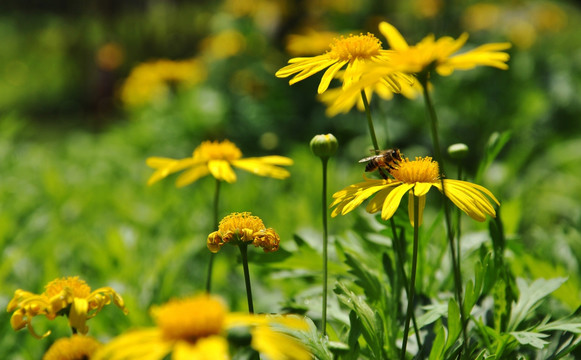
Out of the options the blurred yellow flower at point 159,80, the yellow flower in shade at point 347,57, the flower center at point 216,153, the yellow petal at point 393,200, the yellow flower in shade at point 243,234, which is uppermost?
the blurred yellow flower at point 159,80

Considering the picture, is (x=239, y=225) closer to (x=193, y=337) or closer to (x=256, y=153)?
(x=193, y=337)

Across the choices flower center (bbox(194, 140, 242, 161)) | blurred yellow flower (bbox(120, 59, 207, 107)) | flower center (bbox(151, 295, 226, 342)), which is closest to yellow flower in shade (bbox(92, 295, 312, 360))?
flower center (bbox(151, 295, 226, 342))

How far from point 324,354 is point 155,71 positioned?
153 inches

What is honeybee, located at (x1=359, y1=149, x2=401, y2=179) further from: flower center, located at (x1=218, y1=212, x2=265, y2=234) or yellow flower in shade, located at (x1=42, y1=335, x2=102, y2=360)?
yellow flower in shade, located at (x1=42, y1=335, x2=102, y2=360)

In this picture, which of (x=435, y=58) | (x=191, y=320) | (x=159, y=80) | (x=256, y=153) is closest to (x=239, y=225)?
(x=191, y=320)

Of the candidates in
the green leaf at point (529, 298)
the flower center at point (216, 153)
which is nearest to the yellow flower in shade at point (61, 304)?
the flower center at point (216, 153)

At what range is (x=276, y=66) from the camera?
4.24 metres

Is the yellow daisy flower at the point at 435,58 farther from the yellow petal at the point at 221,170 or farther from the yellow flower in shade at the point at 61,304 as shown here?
the yellow flower in shade at the point at 61,304

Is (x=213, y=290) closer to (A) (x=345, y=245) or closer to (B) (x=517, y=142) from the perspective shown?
(A) (x=345, y=245)

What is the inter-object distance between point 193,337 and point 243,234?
0.31m

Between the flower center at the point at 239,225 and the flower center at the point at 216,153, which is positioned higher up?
the flower center at the point at 216,153

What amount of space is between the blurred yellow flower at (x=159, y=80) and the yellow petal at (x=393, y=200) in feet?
11.7

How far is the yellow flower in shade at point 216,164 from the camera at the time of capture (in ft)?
4.39

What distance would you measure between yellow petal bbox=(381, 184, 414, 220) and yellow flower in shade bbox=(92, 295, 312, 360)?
274 millimetres
